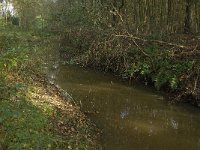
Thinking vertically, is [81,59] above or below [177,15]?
below

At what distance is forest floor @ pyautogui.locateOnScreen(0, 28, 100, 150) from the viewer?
821cm

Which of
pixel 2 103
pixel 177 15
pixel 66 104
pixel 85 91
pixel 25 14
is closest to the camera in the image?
pixel 2 103

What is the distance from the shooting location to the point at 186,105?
1331 centimetres

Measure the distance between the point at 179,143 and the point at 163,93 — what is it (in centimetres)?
476

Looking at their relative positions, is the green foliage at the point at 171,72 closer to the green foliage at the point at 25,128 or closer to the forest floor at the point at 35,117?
the forest floor at the point at 35,117

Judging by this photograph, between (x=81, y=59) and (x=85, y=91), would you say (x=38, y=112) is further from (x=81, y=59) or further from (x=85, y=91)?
(x=81, y=59)

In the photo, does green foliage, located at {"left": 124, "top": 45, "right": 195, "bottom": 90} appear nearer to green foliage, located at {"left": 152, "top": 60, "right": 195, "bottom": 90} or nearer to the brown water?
green foliage, located at {"left": 152, "top": 60, "right": 195, "bottom": 90}

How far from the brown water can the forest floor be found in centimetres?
70

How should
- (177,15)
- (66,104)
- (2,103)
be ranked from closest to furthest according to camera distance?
1. (2,103)
2. (66,104)
3. (177,15)

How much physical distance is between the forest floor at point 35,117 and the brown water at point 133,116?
2.28ft

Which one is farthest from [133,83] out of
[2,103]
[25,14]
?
[25,14]

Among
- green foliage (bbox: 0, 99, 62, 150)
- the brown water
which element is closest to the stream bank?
the brown water

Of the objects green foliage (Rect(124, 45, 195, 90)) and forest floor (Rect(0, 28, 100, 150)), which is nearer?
forest floor (Rect(0, 28, 100, 150))

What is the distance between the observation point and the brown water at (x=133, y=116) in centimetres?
1006
